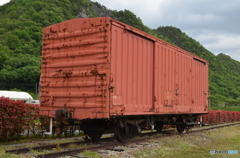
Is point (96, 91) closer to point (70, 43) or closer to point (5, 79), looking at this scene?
point (70, 43)

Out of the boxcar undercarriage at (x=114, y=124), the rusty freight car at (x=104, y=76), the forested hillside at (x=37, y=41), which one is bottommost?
the boxcar undercarriage at (x=114, y=124)

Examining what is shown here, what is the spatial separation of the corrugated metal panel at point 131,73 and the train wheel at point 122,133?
72 centimetres

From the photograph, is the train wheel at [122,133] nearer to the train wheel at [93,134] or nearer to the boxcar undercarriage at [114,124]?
the boxcar undercarriage at [114,124]

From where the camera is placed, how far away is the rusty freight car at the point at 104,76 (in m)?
7.22

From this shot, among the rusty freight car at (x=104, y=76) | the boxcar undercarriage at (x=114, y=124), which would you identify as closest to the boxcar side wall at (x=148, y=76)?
the rusty freight car at (x=104, y=76)

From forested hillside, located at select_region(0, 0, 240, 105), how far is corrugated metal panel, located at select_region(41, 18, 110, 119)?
56.5 meters

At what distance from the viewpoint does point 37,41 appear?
8056 cm

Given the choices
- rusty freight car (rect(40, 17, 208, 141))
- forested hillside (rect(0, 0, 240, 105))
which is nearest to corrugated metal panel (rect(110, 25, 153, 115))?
rusty freight car (rect(40, 17, 208, 141))

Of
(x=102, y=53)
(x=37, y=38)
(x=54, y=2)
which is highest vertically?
(x=54, y=2)

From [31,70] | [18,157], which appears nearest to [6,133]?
[18,157]

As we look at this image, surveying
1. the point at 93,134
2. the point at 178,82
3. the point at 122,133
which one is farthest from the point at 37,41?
the point at 122,133

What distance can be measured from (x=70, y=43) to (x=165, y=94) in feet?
13.4

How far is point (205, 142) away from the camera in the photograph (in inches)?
393

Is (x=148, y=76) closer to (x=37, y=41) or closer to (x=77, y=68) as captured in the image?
(x=77, y=68)
